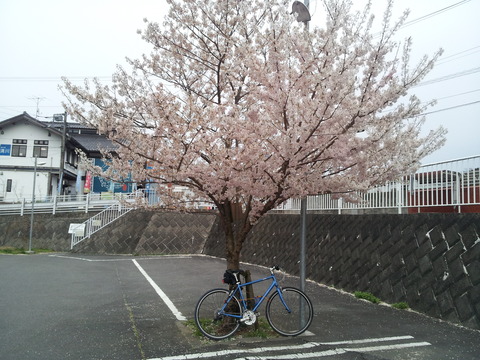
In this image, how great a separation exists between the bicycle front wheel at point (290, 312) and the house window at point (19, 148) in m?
35.1

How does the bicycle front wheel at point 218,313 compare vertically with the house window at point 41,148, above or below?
below

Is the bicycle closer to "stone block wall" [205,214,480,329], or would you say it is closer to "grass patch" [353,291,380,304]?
"stone block wall" [205,214,480,329]

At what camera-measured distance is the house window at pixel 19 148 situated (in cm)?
3388

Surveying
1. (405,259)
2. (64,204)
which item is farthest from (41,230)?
(405,259)

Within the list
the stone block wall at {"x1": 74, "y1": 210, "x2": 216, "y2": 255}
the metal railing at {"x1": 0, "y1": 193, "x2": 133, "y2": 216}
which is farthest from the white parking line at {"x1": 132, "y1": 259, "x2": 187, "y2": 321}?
the metal railing at {"x1": 0, "y1": 193, "x2": 133, "y2": 216}

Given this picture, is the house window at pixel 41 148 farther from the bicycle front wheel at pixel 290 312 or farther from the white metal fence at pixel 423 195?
the bicycle front wheel at pixel 290 312

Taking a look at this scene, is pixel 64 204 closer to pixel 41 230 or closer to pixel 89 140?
pixel 41 230

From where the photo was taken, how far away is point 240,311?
18.0ft

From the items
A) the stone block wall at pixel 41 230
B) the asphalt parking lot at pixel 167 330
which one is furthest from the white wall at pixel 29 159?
the asphalt parking lot at pixel 167 330

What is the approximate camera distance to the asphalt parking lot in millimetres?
4891

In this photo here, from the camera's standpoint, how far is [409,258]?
7.51m

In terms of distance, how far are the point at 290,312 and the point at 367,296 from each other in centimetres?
311

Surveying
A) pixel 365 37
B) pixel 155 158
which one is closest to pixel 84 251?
pixel 155 158

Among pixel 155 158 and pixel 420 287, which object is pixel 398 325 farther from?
pixel 155 158
